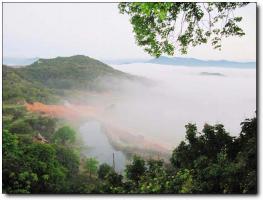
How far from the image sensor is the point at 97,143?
5082mm

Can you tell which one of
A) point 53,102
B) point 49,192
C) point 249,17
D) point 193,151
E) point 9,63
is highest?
point 249,17

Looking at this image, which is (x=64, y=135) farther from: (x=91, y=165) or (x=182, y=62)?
(x=182, y=62)

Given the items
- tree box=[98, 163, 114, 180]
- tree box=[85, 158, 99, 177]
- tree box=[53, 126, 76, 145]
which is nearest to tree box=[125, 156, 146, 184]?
tree box=[98, 163, 114, 180]

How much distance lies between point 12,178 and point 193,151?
1743mm

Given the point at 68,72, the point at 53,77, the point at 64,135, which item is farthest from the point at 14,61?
Result: the point at 64,135

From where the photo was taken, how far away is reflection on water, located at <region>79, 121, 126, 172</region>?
16.6 feet

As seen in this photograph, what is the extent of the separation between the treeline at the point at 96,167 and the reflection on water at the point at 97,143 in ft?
0.20

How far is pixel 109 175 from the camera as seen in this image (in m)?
5.04

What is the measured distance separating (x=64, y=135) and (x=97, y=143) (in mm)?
321

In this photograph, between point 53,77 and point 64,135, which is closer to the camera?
point 64,135

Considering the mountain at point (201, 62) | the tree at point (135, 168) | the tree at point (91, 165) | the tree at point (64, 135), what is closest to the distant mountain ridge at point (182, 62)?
the mountain at point (201, 62)

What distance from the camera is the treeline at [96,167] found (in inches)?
198

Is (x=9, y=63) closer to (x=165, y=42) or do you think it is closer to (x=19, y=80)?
(x=19, y=80)

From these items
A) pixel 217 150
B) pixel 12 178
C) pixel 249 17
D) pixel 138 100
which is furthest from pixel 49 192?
pixel 249 17
